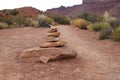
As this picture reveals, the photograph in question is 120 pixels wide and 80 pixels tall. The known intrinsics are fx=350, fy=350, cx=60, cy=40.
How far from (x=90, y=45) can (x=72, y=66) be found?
4.93 m

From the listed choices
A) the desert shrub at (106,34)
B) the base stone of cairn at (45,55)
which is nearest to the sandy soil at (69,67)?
the base stone of cairn at (45,55)

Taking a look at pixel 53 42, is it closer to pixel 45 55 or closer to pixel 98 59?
pixel 45 55

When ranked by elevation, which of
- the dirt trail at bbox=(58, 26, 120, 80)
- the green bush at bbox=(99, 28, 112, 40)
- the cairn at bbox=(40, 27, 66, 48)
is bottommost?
the dirt trail at bbox=(58, 26, 120, 80)

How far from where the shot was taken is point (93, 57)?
549 inches

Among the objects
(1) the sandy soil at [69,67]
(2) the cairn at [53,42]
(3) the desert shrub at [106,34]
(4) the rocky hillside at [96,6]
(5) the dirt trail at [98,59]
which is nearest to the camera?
(1) the sandy soil at [69,67]

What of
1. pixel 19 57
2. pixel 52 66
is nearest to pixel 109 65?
pixel 52 66

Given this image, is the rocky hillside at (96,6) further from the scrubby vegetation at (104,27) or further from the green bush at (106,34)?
the green bush at (106,34)

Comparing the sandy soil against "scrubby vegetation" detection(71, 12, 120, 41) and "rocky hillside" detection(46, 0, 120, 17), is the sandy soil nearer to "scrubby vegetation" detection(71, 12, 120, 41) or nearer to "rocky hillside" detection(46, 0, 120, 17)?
"scrubby vegetation" detection(71, 12, 120, 41)

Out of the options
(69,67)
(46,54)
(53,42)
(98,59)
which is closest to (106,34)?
(98,59)

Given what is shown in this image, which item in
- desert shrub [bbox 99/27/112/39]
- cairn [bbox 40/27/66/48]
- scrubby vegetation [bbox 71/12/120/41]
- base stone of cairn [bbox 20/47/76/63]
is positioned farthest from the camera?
desert shrub [bbox 99/27/112/39]

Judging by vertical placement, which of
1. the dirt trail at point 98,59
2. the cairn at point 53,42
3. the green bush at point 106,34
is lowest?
the dirt trail at point 98,59

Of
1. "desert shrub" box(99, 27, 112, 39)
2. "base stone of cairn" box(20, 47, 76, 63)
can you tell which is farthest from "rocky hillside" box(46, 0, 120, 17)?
"base stone of cairn" box(20, 47, 76, 63)

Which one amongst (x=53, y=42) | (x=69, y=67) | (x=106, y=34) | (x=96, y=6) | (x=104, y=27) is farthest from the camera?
(x=96, y=6)

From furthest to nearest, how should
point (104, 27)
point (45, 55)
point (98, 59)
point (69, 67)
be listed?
point (104, 27), point (98, 59), point (45, 55), point (69, 67)
